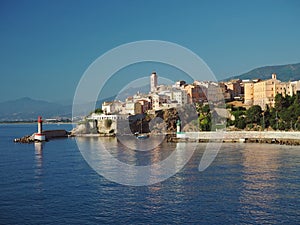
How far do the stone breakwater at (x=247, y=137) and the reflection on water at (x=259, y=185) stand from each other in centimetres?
737

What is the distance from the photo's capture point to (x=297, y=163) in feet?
41.3

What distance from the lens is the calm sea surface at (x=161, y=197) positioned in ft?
22.6

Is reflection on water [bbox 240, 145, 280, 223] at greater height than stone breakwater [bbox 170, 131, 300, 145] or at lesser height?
lesser

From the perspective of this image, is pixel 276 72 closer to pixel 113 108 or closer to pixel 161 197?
pixel 113 108

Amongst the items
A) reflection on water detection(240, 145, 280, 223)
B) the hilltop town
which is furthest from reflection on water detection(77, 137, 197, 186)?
the hilltop town

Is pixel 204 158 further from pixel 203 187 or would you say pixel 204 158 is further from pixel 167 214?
pixel 167 214

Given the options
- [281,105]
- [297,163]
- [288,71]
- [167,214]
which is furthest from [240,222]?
[288,71]

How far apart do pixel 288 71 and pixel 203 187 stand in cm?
12983

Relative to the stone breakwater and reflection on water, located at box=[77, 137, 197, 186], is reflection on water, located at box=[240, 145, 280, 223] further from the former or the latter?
the stone breakwater

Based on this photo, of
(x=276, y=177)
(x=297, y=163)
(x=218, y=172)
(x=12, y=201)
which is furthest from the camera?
(x=297, y=163)

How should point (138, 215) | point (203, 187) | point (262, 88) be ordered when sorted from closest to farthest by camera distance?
point (138, 215) → point (203, 187) → point (262, 88)

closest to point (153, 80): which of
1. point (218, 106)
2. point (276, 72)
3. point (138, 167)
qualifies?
point (218, 106)

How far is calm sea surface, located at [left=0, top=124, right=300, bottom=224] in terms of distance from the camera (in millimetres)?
6875

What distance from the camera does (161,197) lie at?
327 inches
